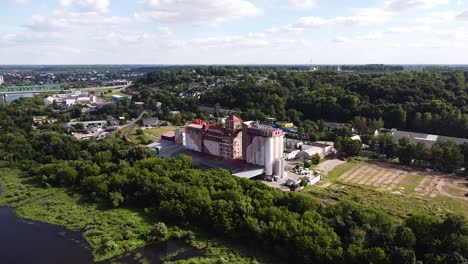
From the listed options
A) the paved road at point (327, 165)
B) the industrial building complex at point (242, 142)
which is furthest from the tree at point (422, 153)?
the industrial building complex at point (242, 142)

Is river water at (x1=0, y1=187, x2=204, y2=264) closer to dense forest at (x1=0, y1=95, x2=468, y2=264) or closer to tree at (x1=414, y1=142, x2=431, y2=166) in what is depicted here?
dense forest at (x1=0, y1=95, x2=468, y2=264)

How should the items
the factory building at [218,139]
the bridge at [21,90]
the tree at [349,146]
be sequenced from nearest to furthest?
the factory building at [218,139] → the tree at [349,146] → the bridge at [21,90]

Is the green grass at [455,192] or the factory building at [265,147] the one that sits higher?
the factory building at [265,147]

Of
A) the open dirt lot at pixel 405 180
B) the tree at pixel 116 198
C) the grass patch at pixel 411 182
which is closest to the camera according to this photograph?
the tree at pixel 116 198

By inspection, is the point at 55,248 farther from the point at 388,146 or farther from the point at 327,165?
the point at 388,146

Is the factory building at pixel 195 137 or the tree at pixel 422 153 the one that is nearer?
the tree at pixel 422 153

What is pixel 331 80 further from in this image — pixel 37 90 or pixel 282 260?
pixel 37 90

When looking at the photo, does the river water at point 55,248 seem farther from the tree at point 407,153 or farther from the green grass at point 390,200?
the tree at point 407,153
